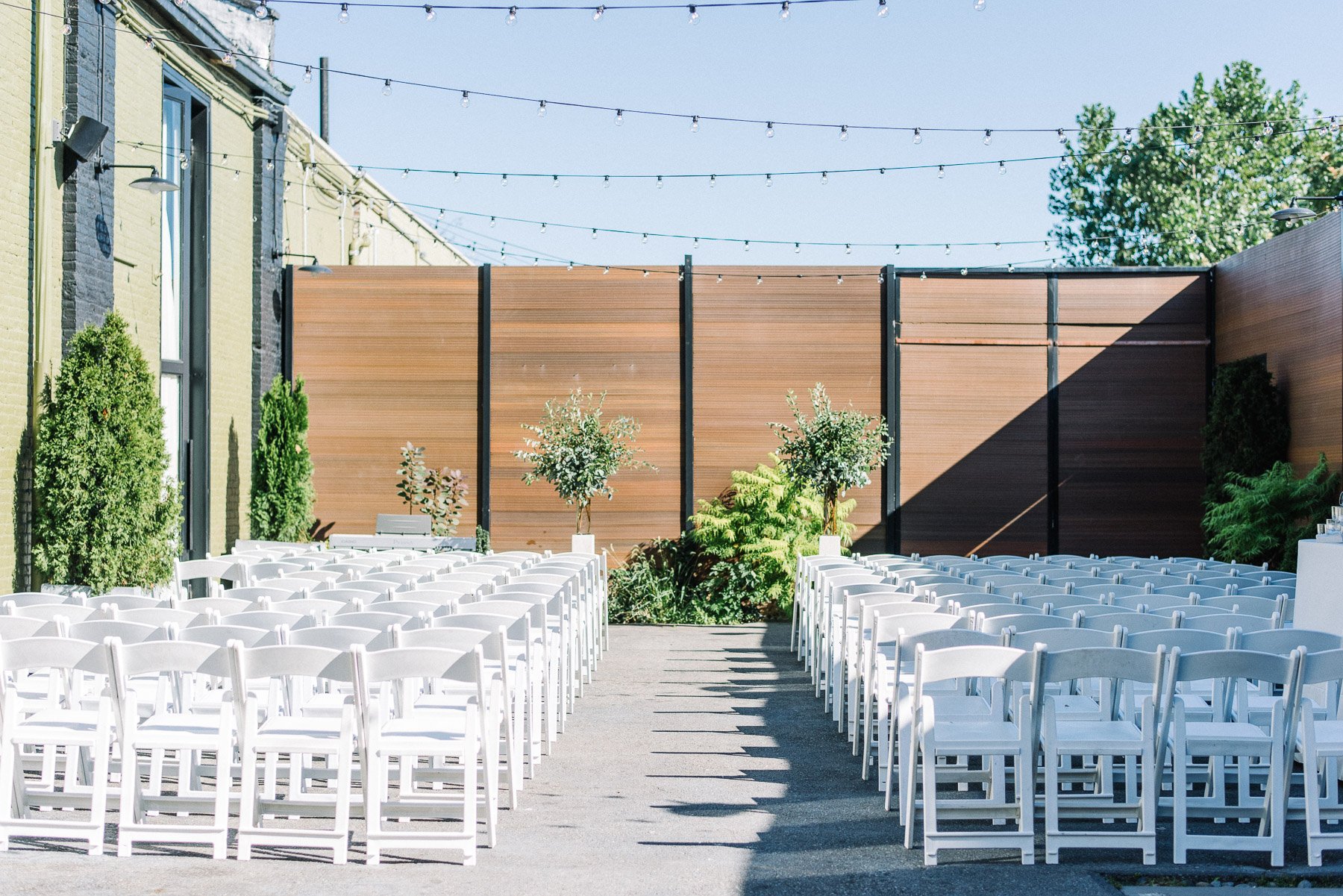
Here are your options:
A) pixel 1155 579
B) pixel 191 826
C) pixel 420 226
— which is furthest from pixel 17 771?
pixel 420 226

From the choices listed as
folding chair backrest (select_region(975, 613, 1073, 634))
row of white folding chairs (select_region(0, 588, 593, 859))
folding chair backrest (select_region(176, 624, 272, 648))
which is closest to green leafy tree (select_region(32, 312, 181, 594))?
row of white folding chairs (select_region(0, 588, 593, 859))

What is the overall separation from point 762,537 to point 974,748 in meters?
9.78

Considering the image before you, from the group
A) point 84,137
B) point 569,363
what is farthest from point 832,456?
point 84,137

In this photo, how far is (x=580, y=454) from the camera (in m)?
14.5

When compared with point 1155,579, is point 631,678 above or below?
below

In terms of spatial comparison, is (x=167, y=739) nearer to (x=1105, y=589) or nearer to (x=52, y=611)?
(x=52, y=611)

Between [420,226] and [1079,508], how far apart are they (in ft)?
48.3

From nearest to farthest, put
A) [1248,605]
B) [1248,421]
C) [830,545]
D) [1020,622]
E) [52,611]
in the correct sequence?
[1020,622] → [52,611] → [1248,605] → [1248,421] → [830,545]

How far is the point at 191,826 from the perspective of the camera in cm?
500

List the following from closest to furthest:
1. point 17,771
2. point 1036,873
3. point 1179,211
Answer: point 1036,873, point 17,771, point 1179,211

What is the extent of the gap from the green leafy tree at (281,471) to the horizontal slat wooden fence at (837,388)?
0.60 m

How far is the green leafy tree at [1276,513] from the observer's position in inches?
482

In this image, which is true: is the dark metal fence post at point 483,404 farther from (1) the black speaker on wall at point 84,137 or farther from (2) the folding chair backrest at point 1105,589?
(2) the folding chair backrest at point 1105,589

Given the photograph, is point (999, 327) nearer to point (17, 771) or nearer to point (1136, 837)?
point (1136, 837)
